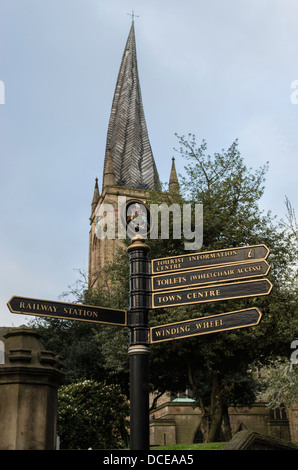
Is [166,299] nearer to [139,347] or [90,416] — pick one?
[139,347]

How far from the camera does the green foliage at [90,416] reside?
77.3 feet

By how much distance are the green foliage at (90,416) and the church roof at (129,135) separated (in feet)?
161

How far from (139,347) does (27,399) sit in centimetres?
164

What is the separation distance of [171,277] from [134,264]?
58cm

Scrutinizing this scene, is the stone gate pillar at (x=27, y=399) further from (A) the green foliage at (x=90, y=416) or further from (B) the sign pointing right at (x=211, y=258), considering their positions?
(A) the green foliage at (x=90, y=416)

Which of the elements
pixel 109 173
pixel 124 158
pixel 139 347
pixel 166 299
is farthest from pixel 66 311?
pixel 124 158

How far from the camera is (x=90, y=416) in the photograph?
24.3 meters

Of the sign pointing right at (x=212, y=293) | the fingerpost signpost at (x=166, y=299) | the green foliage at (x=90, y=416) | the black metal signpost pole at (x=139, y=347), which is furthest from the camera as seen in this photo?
the green foliage at (x=90, y=416)

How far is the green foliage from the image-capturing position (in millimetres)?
23547

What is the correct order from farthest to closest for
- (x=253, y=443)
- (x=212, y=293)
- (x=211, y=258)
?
(x=253, y=443), (x=211, y=258), (x=212, y=293)

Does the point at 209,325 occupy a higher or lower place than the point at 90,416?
lower

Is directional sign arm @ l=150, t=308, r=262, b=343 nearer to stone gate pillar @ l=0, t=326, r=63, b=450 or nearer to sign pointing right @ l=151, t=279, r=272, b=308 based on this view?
sign pointing right @ l=151, t=279, r=272, b=308

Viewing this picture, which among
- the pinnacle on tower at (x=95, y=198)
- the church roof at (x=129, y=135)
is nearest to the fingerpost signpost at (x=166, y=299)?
the church roof at (x=129, y=135)
